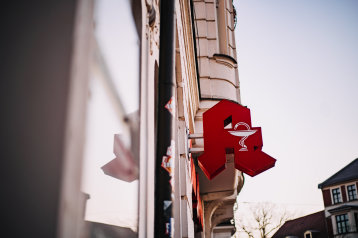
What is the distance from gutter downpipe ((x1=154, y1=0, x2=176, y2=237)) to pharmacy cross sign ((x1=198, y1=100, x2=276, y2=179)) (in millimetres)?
2794

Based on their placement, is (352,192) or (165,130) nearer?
(165,130)

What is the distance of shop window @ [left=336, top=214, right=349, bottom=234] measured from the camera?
3425cm

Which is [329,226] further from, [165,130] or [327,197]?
[165,130]

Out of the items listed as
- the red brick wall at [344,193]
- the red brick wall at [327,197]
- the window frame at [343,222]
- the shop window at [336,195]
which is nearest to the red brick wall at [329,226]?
the window frame at [343,222]

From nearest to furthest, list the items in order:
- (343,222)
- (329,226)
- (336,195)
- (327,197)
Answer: (343,222) → (329,226) → (336,195) → (327,197)

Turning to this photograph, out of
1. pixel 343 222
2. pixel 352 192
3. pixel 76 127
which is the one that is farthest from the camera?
pixel 352 192

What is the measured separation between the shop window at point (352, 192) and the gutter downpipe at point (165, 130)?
38294 millimetres

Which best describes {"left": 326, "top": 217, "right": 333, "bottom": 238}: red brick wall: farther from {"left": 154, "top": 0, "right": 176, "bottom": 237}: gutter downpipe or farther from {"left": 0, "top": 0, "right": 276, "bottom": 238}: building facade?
{"left": 154, "top": 0, "right": 176, "bottom": 237}: gutter downpipe

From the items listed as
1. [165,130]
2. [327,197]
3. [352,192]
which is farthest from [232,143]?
[327,197]

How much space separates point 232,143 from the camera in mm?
5066

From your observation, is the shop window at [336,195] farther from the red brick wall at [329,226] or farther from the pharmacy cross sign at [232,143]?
the pharmacy cross sign at [232,143]

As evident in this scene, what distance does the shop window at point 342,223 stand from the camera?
34.2m

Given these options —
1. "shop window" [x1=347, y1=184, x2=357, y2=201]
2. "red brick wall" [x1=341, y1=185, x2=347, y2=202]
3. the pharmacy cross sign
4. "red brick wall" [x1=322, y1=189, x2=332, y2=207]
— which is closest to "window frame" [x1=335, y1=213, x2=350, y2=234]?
"red brick wall" [x1=341, y1=185, x2=347, y2=202]

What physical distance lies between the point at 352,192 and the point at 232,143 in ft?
118
